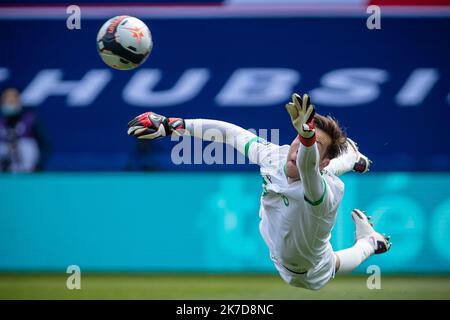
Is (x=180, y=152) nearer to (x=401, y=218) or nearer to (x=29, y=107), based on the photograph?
(x=29, y=107)

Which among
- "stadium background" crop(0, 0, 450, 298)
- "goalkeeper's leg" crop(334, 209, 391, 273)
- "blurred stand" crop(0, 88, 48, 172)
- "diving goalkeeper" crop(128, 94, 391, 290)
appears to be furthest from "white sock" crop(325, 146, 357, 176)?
"blurred stand" crop(0, 88, 48, 172)

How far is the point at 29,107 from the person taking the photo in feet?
49.9

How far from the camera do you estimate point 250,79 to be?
1529 cm

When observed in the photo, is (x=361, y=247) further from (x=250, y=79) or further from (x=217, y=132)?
(x=250, y=79)

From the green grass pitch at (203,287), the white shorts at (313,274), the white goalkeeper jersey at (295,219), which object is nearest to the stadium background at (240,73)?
the green grass pitch at (203,287)

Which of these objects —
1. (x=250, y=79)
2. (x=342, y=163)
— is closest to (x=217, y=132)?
(x=342, y=163)

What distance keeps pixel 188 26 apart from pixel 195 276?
559 cm

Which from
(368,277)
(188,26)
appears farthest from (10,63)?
(368,277)

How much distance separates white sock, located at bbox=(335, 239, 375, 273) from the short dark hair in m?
1.35

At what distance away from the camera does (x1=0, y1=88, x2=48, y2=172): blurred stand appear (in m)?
14.8

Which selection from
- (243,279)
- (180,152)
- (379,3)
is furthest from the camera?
(379,3)

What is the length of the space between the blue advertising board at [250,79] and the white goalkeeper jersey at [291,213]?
7580mm

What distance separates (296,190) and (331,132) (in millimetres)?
520

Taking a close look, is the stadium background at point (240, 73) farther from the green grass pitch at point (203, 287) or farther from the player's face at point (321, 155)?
the player's face at point (321, 155)
